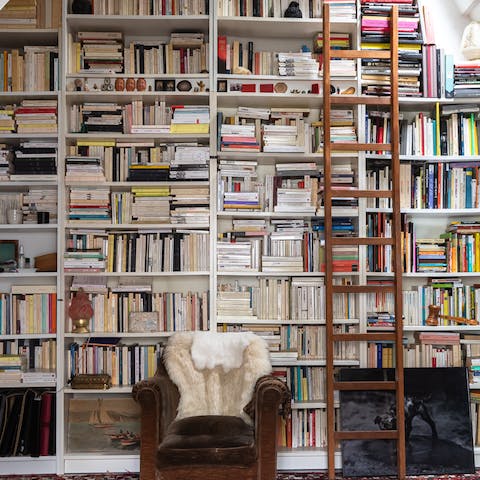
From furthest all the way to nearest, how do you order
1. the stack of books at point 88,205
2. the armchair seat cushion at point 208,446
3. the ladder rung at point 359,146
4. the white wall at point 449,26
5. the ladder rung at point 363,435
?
1. the white wall at point 449,26
2. the stack of books at point 88,205
3. the ladder rung at point 359,146
4. the ladder rung at point 363,435
5. the armchair seat cushion at point 208,446

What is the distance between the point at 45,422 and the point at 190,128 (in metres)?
2.07

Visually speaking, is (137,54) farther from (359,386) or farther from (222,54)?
(359,386)

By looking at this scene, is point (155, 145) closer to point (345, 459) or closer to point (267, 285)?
point (267, 285)

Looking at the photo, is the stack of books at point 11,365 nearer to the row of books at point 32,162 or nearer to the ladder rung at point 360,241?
the row of books at point 32,162

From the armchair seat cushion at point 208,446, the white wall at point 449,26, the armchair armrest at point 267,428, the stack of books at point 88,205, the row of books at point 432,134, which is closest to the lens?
the armchair seat cushion at point 208,446

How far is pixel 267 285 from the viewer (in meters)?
4.63

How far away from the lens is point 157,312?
15.1 ft

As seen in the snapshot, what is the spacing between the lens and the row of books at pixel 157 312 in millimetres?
4590

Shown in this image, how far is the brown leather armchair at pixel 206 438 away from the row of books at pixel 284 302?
68cm

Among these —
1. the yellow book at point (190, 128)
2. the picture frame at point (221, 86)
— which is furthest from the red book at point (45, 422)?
the picture frame at point (221, 86)

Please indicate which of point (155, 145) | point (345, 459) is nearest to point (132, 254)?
point (155, 145)

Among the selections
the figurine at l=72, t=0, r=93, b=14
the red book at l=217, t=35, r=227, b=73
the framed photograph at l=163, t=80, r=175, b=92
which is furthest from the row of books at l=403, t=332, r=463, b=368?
the figurine at l=72, t=0, r=93, b=14

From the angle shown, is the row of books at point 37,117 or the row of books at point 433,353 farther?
the row of books at point 433,353

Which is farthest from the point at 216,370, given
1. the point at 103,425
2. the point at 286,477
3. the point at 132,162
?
the point at 132,162
